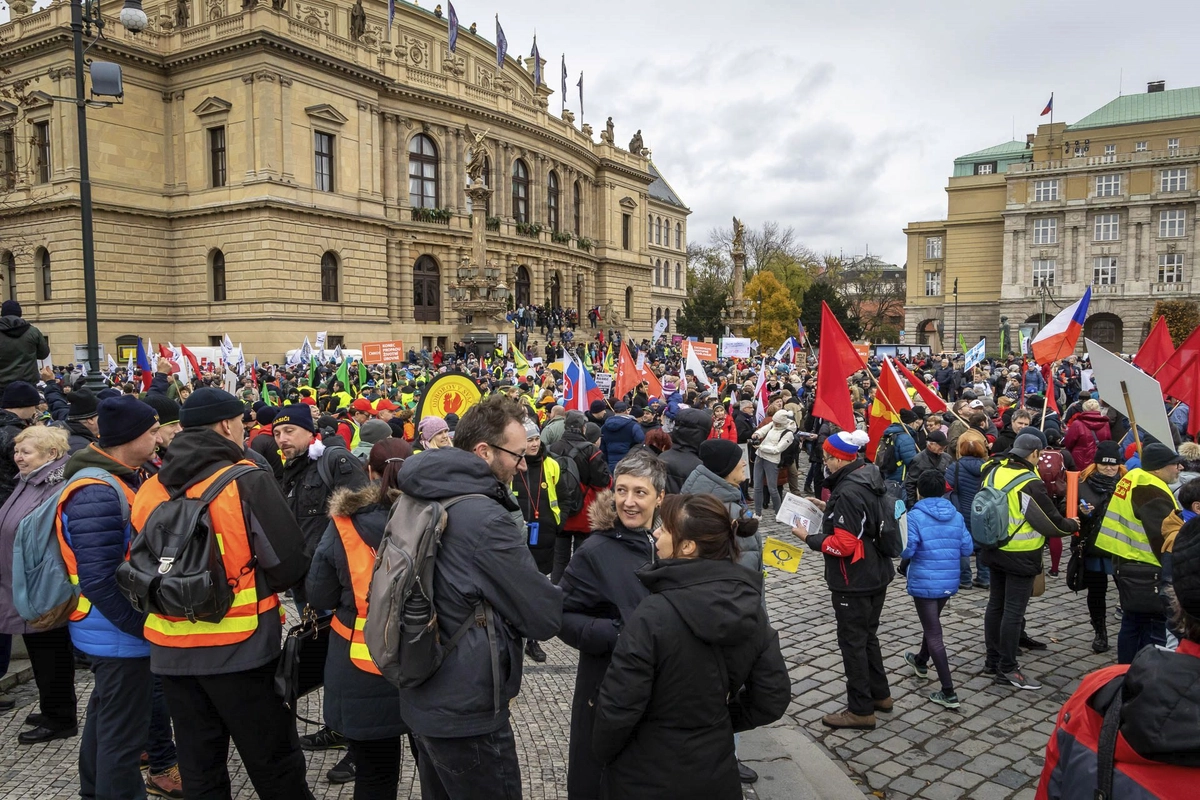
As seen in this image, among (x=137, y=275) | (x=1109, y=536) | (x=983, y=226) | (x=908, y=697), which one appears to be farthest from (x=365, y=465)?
(x=983, y=226)

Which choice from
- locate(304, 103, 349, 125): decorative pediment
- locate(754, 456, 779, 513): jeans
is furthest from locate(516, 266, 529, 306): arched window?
locate(754, 456, 779, 513): jeans

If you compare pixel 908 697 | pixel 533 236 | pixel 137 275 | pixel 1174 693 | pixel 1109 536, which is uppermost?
pixel 533 236

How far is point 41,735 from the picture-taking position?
482 centimetres

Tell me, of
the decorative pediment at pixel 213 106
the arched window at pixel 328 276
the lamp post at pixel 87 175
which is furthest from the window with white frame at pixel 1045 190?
the lamp post at pixel 87 175

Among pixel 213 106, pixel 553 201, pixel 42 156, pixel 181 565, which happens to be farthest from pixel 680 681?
pixel 553 201

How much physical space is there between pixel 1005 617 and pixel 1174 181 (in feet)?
236

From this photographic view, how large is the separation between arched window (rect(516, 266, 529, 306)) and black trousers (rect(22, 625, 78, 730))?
45.0 metres

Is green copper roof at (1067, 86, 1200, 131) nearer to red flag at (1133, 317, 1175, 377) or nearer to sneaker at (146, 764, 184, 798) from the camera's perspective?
red flag at (1133, 317, 1175, 377)

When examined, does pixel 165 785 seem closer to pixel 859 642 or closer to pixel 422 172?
pixel 859 642

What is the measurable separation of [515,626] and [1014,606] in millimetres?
4686

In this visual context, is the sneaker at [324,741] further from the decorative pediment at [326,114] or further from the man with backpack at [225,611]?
the decorative pediment at [326,114]

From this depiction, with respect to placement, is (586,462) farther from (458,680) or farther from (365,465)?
(458,680)

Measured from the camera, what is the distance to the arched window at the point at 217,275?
36938 millimetres

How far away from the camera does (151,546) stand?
131 inches
